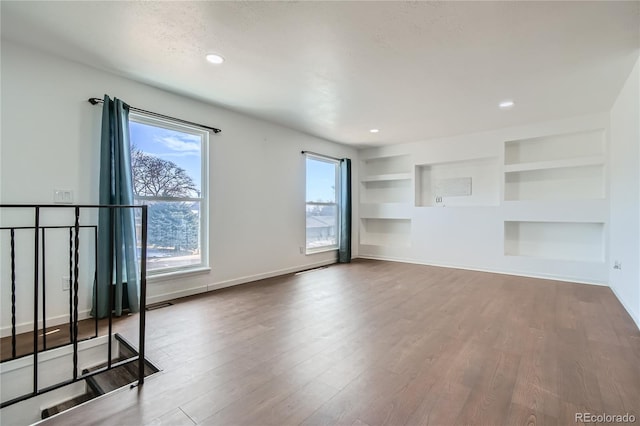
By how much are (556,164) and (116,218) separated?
597 centimetres

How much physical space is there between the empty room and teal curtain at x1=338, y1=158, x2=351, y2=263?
87cm

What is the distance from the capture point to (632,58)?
8.80ft

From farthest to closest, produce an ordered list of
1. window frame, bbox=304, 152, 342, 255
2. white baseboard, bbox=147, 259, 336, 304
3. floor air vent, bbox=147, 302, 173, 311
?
window frame, bbox=304, 152, 342, 255 < white baseboard, bbox=147, 259, 336, 304 < floor air vent, bbox=147, 302, 173, 311

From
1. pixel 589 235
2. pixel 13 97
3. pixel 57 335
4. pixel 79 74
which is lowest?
pixel 57 335

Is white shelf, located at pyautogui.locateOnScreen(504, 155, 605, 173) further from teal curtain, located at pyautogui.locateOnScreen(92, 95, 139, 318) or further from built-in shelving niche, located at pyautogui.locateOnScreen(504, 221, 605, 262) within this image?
teal curtain, located at pyautogui.locateOnScreen(92, 95, 139, 318)

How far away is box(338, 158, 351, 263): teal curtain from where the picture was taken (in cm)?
612

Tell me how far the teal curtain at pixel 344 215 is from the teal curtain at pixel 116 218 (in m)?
3.88

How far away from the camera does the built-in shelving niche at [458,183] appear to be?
5367mm

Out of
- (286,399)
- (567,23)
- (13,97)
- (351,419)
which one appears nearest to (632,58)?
(567,23)

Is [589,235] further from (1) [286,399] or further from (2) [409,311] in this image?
(1) [286,399]

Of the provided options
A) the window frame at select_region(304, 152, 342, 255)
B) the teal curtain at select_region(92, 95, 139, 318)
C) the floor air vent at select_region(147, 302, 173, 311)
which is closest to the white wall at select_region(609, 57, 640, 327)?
the window frame at select_region(304, 152, 342, 255)

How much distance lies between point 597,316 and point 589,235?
2149 millimetres

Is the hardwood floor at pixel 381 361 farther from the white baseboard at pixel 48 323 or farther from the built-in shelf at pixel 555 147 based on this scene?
the built-in shelf at pixel 555 147

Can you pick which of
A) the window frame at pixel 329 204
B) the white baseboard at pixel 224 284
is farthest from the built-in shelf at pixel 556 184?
the white baseboard at pixel 224 284
